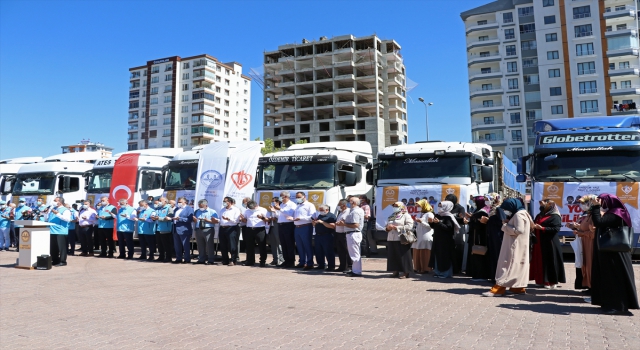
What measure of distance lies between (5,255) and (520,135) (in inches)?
2471

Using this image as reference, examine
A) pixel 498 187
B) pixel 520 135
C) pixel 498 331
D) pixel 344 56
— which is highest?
pixel 344 56

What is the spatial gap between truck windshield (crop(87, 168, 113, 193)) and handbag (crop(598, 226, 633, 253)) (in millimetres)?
16974

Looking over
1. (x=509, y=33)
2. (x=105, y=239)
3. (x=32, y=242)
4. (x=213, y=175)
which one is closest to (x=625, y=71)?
(x=509, y=33)

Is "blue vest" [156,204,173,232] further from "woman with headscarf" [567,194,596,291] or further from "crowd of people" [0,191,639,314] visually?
"woman with headscarf" [567,194,596,291]

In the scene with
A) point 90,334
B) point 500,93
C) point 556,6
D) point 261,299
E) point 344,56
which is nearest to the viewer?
point 90,334

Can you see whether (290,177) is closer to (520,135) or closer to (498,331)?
(498,331)

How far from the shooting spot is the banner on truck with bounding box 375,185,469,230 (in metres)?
13.1

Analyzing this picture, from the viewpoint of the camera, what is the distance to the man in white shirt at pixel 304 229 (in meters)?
12.3

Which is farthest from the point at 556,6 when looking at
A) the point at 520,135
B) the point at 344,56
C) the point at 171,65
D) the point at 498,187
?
the point at 171,65

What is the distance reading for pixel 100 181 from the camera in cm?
1944

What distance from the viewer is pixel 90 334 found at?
19.6 feet

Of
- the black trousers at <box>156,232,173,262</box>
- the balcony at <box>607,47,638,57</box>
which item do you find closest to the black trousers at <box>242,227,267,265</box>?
the black trousers at <box>156,232,173,262</box>

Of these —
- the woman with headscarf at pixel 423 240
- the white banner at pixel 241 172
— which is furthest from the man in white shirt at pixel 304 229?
the white banner at pixel 241 172

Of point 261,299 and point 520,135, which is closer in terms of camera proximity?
point 261,299
